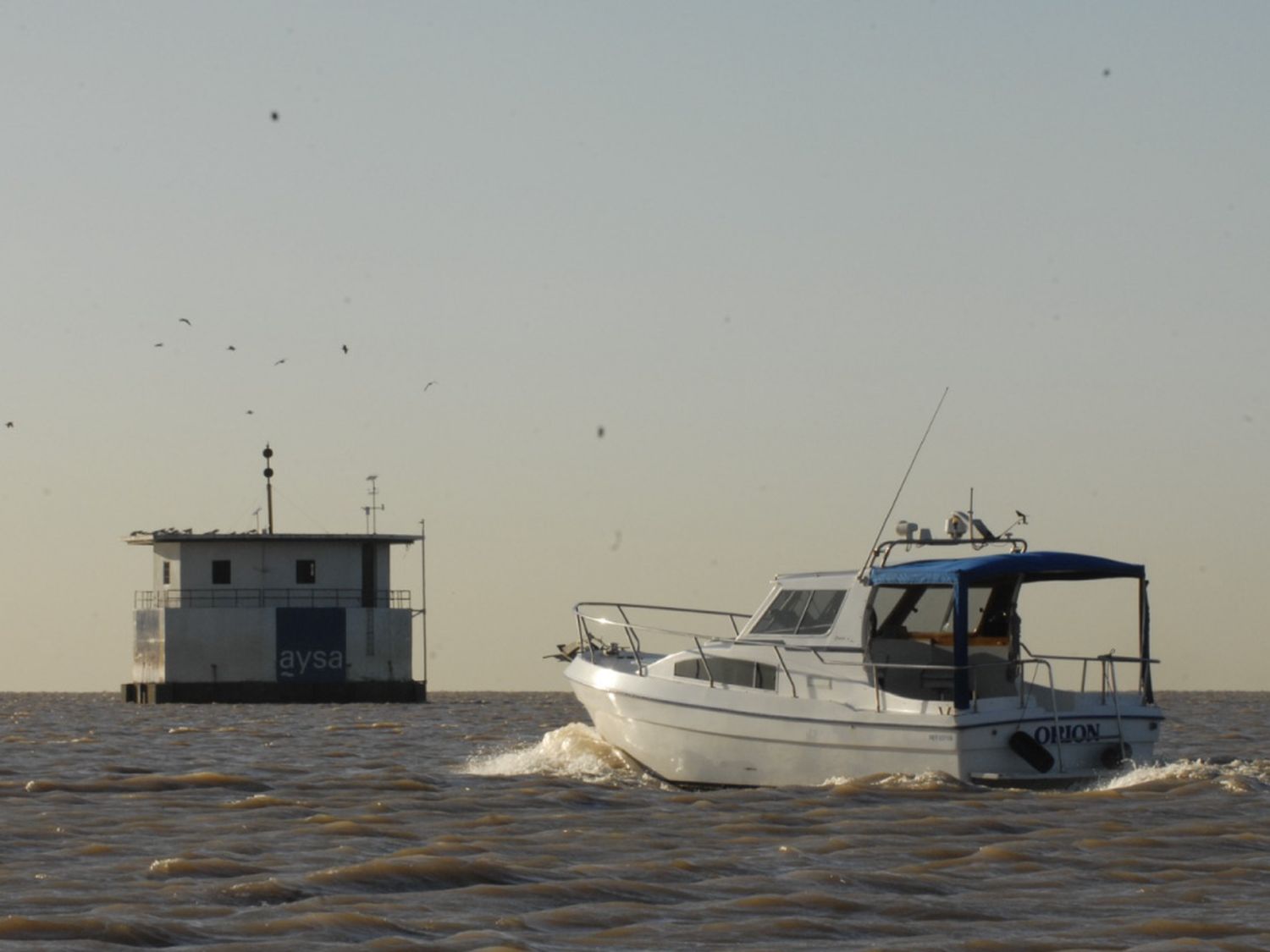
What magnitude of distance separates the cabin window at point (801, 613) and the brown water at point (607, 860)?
226cm

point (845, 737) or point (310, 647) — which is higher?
point (310, 647)

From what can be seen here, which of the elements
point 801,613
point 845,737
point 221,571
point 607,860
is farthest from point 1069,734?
point 221,571

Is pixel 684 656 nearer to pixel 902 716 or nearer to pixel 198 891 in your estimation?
pixel 902 716

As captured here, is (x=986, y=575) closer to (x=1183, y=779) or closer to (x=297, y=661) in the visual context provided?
(x=1183, y=779)

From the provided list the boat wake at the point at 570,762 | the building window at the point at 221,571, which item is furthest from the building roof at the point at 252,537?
the boat wake at the point at 570,762

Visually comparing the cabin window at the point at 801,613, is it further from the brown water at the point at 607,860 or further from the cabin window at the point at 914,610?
the brown water at the point at 607,860

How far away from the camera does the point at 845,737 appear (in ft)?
71.6

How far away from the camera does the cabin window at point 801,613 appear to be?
23422mm

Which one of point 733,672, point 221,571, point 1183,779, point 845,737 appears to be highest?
point 221,571

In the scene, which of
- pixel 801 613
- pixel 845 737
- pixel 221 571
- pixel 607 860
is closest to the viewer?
pixel 607 860

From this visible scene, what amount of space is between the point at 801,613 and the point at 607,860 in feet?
26.4

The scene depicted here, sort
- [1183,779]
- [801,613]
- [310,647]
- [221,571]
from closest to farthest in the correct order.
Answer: [1183,779]
[801,613]
[310,647]
[221,571]

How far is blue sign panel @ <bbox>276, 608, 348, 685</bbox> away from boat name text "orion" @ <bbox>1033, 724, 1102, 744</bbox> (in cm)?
4972

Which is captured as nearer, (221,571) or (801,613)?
(801,613)
